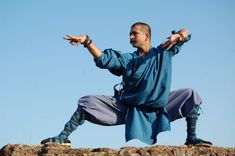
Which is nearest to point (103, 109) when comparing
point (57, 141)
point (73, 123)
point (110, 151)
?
point (73, 123)

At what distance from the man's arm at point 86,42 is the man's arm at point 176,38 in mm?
784

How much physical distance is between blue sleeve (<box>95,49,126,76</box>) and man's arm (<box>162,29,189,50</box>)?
0.53 m

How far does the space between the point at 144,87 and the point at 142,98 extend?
0.42 ft

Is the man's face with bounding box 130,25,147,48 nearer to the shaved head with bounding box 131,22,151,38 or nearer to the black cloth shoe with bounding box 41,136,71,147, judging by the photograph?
the shaved head with bounding box 131,22,151,38

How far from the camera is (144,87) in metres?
5.04

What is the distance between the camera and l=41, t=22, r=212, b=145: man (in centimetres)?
494

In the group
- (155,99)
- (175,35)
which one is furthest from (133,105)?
(175,35)

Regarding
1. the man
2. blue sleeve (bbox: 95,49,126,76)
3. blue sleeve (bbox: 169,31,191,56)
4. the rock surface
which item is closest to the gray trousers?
the man

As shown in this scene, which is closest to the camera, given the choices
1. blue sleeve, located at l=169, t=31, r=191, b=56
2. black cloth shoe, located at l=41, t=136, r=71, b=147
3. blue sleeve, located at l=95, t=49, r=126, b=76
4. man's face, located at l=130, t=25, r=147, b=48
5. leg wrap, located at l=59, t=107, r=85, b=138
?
black cloth shoe, located at l=41, t=136, r=71, b=147

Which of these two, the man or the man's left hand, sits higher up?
the man's left hand

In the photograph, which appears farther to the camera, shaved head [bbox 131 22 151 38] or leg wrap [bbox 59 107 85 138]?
shaved head [bbox 131 22 151 38]

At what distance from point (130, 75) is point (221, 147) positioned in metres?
1.30

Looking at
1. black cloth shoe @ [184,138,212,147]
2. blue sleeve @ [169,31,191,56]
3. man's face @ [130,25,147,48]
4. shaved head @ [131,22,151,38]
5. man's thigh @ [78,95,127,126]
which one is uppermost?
shaved head @ [131,22,151,38]

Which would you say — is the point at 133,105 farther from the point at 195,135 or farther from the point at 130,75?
the point at 195,135
